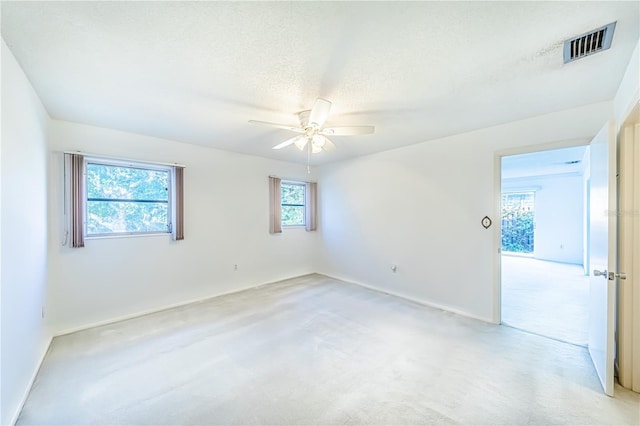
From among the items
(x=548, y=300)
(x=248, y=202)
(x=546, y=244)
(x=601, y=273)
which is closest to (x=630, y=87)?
(x=601, y=273)

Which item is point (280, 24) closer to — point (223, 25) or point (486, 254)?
point (223, 25)

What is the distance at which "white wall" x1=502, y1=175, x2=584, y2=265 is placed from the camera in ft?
22.2

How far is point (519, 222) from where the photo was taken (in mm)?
8320

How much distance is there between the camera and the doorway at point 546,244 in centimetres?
331

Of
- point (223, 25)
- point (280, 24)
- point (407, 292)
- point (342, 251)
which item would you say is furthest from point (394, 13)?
point (342, 251)

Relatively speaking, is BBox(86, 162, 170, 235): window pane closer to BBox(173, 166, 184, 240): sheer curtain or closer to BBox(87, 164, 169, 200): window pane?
BBox(87, 164, 169, 200): window pane

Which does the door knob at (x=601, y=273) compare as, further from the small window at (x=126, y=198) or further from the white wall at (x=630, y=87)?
the small window at (x=126, y=198)

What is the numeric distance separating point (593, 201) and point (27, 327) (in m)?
4.93

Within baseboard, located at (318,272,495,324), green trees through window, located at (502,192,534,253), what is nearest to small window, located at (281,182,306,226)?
baseboard, located at (318,272,495,324)

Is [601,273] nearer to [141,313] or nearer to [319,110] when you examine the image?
[319,110]

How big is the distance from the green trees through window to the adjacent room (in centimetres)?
506

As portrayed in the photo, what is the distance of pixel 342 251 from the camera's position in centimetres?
520

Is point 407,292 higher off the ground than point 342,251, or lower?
lower

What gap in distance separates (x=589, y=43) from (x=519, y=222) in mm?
8399
